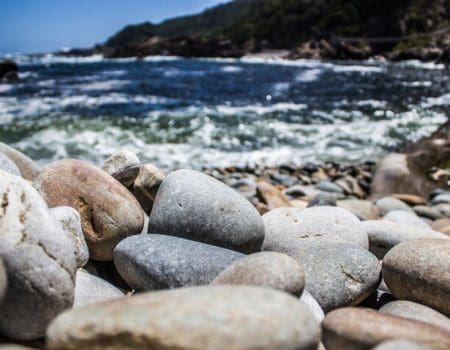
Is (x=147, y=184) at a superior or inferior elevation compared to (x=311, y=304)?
superior

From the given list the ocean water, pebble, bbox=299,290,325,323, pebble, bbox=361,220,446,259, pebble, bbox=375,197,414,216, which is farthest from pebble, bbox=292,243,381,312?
the ocean water

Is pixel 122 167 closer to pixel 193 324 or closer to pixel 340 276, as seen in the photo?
pixel 340 276

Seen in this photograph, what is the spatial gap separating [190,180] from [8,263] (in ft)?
4.22

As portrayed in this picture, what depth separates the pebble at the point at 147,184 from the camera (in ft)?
10.4

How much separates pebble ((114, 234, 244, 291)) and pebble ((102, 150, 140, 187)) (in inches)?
31.8

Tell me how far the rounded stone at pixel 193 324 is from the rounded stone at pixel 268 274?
0.37m

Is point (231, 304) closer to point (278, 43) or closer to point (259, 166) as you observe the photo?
point (259, 166)

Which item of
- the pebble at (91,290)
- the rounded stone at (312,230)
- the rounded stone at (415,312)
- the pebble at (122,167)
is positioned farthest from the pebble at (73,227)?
the rounded stone at (415,312)

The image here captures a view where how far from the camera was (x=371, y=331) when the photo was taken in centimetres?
163

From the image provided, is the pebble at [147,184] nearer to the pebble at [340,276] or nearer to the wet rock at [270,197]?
the pebble at [340,276]

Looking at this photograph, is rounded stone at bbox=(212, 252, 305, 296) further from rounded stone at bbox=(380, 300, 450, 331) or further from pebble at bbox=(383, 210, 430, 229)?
pebble at bbox=(383, 210, 430, 229)

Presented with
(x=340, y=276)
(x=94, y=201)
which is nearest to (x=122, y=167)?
(x=94, y=201)

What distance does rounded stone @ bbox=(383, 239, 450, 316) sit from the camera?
2.23 metres

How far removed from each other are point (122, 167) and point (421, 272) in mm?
1961
